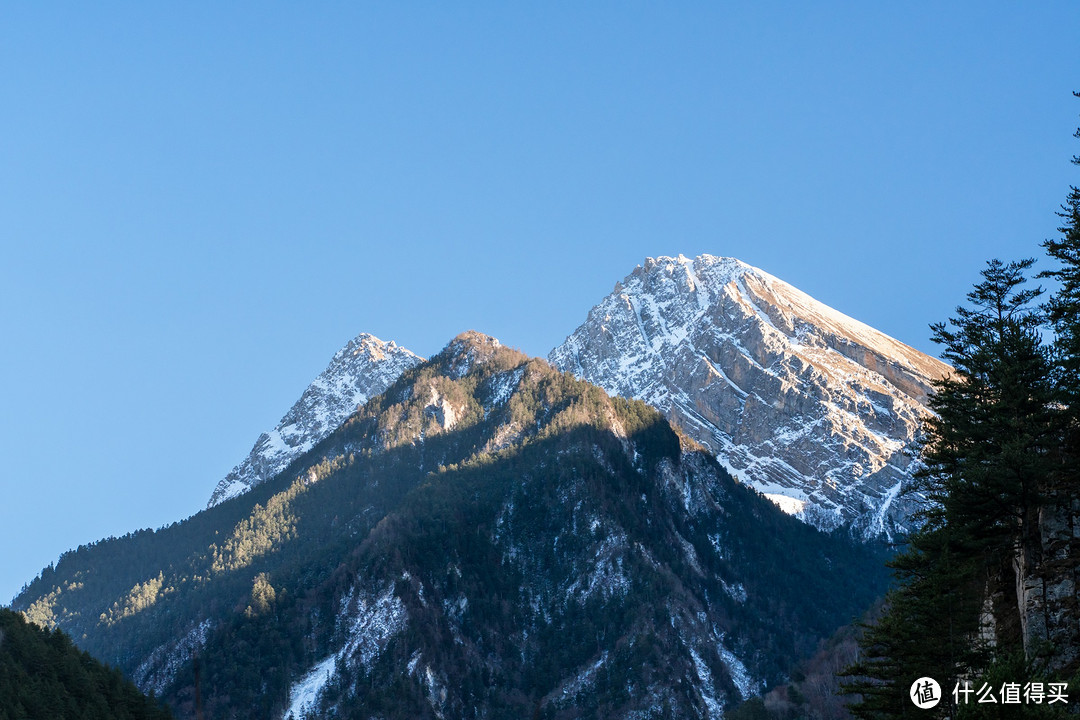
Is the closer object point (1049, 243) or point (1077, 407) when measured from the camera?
point (1077, 407)

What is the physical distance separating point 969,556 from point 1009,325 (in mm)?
19055

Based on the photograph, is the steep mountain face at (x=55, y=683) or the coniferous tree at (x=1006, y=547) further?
the steep mountain face at (x=55, y=683)

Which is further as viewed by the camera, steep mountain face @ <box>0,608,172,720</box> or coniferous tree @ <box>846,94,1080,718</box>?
steep mountain face @ <box>0,608,172,720</box>

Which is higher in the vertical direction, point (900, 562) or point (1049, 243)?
point (1049, 243)

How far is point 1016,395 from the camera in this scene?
Answer: 72562 millimetres

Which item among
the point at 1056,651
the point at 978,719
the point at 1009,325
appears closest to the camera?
the point at 978,719

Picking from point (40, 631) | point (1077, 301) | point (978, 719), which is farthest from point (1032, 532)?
point (40, 631)

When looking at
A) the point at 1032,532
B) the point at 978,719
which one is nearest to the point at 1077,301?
the point at 1032,532

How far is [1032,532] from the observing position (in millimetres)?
69188

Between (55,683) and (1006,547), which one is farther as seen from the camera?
(55,683)

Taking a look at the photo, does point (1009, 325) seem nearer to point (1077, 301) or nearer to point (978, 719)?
point (1077, 301)

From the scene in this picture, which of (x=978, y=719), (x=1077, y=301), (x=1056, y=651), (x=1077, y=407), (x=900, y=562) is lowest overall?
(x=978, y=719)

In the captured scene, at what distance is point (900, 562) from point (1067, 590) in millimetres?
10905

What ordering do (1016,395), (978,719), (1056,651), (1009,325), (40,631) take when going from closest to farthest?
(978,719)
(1056,651)
(1016,395)
(1009,325)
(40,631)
